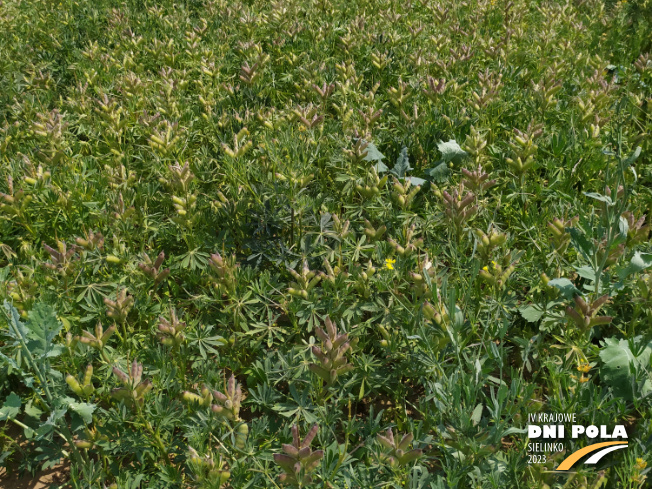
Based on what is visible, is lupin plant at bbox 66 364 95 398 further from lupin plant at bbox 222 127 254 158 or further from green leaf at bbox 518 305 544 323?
green leaf at bbox 518 305 544 323

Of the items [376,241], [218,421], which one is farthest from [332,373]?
[376,241]

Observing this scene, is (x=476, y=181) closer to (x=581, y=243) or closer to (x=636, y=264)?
(x=581, y=243)

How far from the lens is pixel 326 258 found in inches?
121

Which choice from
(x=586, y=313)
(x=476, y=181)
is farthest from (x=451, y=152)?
(x=586, y=313)

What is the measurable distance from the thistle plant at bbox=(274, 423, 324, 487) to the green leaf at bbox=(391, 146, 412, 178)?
6.98ft

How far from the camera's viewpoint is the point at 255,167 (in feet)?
12.7

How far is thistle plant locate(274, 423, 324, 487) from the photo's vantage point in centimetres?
211

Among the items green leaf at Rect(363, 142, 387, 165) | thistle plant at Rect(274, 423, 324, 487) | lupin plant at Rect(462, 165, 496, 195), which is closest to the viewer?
thistle plant at Rect(274, 423, 324, 487)

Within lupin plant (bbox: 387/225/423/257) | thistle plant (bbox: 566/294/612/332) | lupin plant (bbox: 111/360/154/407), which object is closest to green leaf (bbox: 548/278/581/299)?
thistle plant (bbox: 566/294/612/332)

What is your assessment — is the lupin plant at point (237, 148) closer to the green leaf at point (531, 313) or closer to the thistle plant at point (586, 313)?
the green leaf at point (531, 313)

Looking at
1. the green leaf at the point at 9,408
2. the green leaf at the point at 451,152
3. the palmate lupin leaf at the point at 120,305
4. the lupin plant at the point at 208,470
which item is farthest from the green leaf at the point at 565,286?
the green leaf at the point at 9,408

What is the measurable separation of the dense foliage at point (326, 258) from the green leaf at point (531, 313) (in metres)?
0.01

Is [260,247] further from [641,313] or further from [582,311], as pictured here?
[641,313]

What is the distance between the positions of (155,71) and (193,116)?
135 cm
